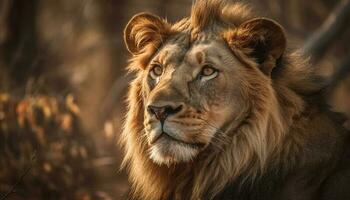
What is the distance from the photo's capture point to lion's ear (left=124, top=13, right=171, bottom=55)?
17.6 feet

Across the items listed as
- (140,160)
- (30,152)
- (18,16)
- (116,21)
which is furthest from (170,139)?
(116,21)

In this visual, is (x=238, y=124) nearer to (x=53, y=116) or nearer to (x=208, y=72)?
(x=208, y=72)

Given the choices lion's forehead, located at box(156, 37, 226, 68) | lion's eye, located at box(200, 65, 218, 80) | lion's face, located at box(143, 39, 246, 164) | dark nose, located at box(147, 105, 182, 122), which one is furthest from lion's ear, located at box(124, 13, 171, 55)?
dark nose, located at box(147, 105, 182, 122)

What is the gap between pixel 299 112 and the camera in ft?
15.9

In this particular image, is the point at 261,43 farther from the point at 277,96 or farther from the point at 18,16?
the point at 18,16

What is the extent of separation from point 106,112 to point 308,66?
545 cm

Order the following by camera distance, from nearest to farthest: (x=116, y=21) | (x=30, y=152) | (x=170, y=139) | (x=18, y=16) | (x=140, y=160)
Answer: (x=170, y=139) < (x=140, y=160) < (x=30, y=152) < (x=18, y=16) < (x=116, y=21)

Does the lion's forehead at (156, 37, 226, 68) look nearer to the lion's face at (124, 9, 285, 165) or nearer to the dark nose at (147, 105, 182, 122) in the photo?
the lion's face at (124, 9, 285, 165)

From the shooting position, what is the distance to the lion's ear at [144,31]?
5.38 m

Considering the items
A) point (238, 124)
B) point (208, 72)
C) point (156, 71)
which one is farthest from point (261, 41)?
point (156, 71)

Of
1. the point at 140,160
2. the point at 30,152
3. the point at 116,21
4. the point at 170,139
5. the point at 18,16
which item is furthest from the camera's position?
the point at 116,21

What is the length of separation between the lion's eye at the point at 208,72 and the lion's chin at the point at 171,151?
0.46 metres

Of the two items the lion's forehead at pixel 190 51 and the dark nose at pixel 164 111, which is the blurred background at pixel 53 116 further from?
the dark nose at pixel 164 111

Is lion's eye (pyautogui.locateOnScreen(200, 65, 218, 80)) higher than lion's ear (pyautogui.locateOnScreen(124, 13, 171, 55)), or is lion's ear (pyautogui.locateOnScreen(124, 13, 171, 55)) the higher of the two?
lion's ear (pyautogui.locateOnScreen(124, 13, 171, 55))
